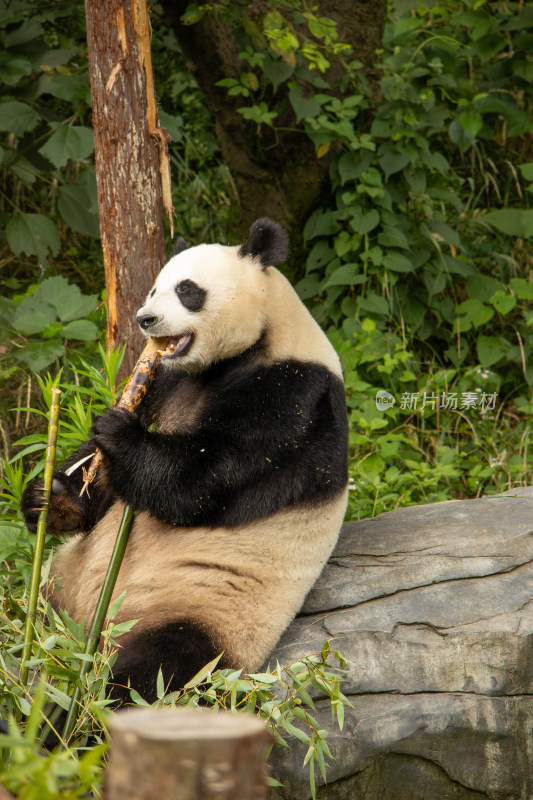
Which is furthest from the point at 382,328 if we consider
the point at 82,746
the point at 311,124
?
the point at 82,746

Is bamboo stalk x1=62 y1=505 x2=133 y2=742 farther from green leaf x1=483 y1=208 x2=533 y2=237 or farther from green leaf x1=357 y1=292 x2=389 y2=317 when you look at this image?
green leaf x1=483 y1=208 x2=533 y2=237

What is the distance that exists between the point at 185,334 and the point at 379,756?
1.63 meters

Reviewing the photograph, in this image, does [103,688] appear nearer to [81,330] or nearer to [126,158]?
[81,330]

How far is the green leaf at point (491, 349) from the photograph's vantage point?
570 centimetres

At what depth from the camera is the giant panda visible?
280cm

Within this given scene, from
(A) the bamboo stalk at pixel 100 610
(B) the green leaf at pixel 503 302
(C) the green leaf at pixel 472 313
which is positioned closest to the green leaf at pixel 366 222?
(C) the green leaf at pixel 472 313

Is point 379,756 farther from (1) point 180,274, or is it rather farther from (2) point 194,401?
(1) point 180,274

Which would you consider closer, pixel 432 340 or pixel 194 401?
pixel 194 401

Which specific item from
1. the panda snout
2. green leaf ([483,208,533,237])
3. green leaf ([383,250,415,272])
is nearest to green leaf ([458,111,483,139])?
green leaf ([483,208,533,237])

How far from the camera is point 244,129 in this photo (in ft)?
18.7

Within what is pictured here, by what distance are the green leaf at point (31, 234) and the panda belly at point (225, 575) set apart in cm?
259

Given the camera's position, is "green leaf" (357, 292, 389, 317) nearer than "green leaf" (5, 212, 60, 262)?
No

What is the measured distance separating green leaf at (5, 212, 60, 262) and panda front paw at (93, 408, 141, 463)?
256cm

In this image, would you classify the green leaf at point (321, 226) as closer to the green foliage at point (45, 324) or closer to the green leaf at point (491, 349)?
the green leaf at point (491, 349)
